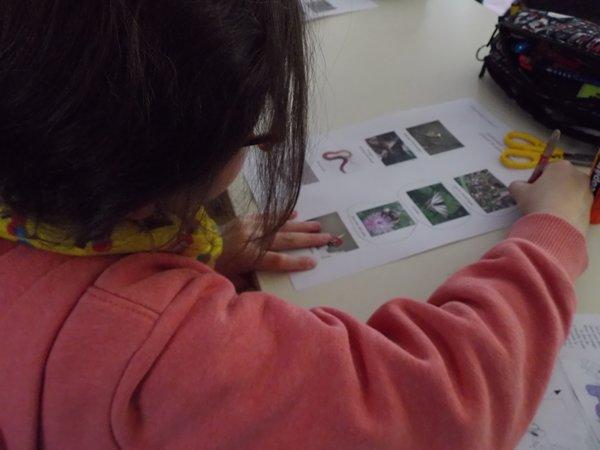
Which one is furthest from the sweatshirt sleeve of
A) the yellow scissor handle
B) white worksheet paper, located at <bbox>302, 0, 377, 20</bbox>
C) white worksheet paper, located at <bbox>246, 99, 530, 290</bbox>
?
white worksheet paper, located at <bbox>302, 0, 377, 20</bbox>

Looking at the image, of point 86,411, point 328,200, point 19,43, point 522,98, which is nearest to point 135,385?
point 86,411

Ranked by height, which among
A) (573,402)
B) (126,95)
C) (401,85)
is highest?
(126,95)

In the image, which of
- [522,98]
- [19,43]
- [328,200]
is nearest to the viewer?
[19,43]

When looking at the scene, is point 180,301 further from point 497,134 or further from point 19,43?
point 497,134

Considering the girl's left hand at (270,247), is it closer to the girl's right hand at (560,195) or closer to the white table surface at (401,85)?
the white table surface at (401,85)

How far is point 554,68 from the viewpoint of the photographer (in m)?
0.70

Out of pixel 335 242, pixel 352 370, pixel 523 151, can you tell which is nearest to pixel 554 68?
pixel 523 151

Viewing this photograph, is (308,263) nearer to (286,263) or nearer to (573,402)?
(286,263)

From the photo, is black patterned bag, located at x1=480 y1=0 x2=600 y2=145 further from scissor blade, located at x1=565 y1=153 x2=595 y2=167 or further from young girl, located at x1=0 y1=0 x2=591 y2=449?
young girl, located at x1=0 y1=0 x2=591 y2=449

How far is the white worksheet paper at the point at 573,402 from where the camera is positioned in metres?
0.43

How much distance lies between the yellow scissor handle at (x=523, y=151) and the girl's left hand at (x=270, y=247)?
29cm

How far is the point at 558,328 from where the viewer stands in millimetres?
449

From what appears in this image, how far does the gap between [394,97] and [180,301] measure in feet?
1.90

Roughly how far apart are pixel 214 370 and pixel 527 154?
55 cm
